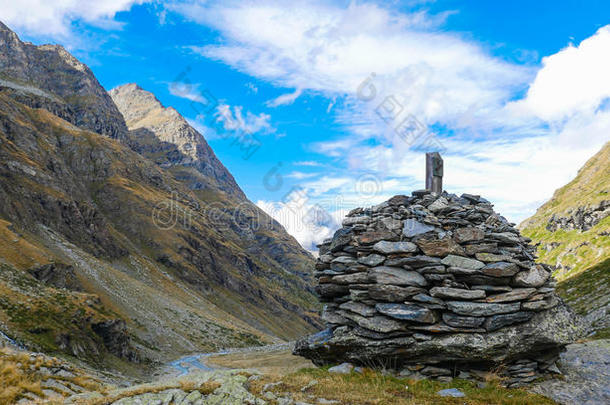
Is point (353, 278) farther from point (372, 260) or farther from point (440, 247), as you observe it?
point (440, 247)

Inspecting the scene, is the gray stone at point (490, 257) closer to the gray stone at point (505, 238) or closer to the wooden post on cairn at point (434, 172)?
the gray stone at point (505, 238)

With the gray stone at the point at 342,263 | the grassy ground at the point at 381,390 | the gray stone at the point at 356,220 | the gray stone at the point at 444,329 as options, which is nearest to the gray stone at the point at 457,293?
the gray stone at the point at 444,329

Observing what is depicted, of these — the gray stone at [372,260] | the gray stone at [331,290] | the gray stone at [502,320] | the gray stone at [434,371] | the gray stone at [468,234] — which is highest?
the gray stone at [468,234]

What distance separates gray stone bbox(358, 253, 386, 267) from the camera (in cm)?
1889

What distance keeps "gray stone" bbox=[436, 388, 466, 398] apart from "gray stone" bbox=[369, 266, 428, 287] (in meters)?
4.56

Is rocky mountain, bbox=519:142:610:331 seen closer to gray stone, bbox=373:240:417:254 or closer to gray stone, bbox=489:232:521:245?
gray stone, bbox=489:232:521:245

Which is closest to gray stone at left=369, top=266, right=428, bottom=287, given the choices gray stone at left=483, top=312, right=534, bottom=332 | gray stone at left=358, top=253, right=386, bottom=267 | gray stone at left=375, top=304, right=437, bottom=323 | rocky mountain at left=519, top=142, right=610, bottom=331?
gray stone at left=358, top=253, right=386, bottom=267

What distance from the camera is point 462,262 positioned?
17453mm

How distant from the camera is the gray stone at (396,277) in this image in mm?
17844

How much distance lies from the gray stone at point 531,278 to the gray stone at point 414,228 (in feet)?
14.5

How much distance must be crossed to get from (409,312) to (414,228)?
14.2 ft

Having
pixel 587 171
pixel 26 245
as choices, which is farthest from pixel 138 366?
pixel 587 171

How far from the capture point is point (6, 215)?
11450 cm

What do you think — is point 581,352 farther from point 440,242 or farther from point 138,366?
point 138,366
